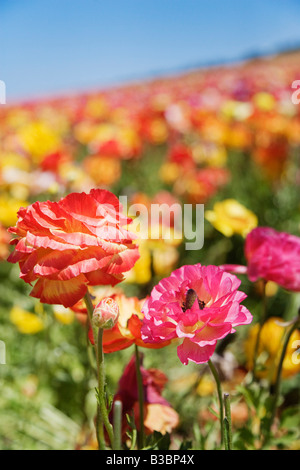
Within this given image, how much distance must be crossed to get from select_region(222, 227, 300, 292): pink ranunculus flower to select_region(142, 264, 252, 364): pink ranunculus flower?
17 centimetres

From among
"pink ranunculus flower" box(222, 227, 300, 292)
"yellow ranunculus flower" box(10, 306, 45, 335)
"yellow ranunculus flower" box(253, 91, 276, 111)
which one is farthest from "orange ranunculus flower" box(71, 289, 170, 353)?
"yellow ranunculus flower" box(253, 91, 276, 111)

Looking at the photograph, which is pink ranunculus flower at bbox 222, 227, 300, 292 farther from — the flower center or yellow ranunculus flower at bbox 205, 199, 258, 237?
yellow ranunculus flower at bbox 205, 199, 258, 237

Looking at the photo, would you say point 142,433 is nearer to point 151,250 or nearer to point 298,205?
point 151,250

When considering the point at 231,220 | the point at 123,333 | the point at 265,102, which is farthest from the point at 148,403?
the point at 265,102

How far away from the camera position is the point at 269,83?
2.83 m

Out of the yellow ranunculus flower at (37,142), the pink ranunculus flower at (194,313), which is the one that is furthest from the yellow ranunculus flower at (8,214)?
the pink ranunculus flower at (194,313)

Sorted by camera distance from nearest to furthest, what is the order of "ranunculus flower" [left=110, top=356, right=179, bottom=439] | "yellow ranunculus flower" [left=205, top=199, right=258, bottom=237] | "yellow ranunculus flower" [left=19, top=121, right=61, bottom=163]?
"ranunculus flower" [left=110, top=356, right=179, bottom=439], "yellow ranunculus flower" [left=205, top=199, right=258, bottom=237], "yellow ranunculus flower" [left=19, top=121, right=61, bottom=163]

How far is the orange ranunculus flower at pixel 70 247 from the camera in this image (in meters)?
0.42

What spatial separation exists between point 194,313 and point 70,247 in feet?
0.43

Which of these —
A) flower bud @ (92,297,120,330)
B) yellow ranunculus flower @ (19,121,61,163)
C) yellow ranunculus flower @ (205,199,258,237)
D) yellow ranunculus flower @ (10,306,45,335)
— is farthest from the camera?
yellow ranunculus flower @ (19,121,61,163)

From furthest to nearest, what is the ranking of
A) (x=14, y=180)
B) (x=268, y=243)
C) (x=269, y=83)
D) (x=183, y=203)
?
(x=269, y=83), (x=183, y=203), (x=14, y=180), (x=268, y=243)

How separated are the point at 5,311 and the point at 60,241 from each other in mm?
1169

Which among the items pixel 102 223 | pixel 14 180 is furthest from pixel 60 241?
pixel 14 180

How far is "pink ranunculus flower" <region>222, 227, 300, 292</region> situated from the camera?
1.94ft
